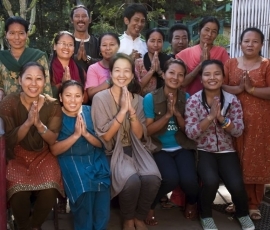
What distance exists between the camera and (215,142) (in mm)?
3801

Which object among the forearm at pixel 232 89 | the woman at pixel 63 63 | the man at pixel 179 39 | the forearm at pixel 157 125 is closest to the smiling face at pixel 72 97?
the woman at pixel 63 63

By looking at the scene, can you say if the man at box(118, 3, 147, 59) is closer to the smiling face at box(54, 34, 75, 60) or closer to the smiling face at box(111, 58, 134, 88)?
the smiling face at box(54, 34, 75, 60)

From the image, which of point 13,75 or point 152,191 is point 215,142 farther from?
point 13,75

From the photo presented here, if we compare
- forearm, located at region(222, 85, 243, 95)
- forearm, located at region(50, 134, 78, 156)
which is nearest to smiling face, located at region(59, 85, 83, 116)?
forearm, located at region(50, 134, 78, 156)

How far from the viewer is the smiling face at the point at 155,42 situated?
14.2ft

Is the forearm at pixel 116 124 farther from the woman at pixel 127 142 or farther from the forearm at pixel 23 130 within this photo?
the forearm at pixel 23 130

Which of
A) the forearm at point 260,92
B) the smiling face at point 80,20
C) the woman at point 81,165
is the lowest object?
the woman at point 81,165

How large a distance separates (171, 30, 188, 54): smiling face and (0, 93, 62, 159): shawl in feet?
6.50

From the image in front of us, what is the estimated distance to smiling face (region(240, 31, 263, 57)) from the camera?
12.7 feet

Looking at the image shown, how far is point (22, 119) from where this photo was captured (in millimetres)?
3350

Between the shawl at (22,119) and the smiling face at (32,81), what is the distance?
13 cm

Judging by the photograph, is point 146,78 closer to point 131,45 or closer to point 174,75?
point 174,75

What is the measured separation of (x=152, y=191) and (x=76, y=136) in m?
0.81

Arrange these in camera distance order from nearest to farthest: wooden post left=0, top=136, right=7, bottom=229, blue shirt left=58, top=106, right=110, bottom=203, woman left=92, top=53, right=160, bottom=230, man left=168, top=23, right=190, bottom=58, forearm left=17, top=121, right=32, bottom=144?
wooden post left=0, top=136, right=7, bottom=229 → forearm left=17, top=121, right=32, bottom=144 → blue shirt left=58, top=106, right=110, bottom=203 → woman left=92, top=53, right=160, bottom=230 → man left=168, top=23, right=190, bottom=58
